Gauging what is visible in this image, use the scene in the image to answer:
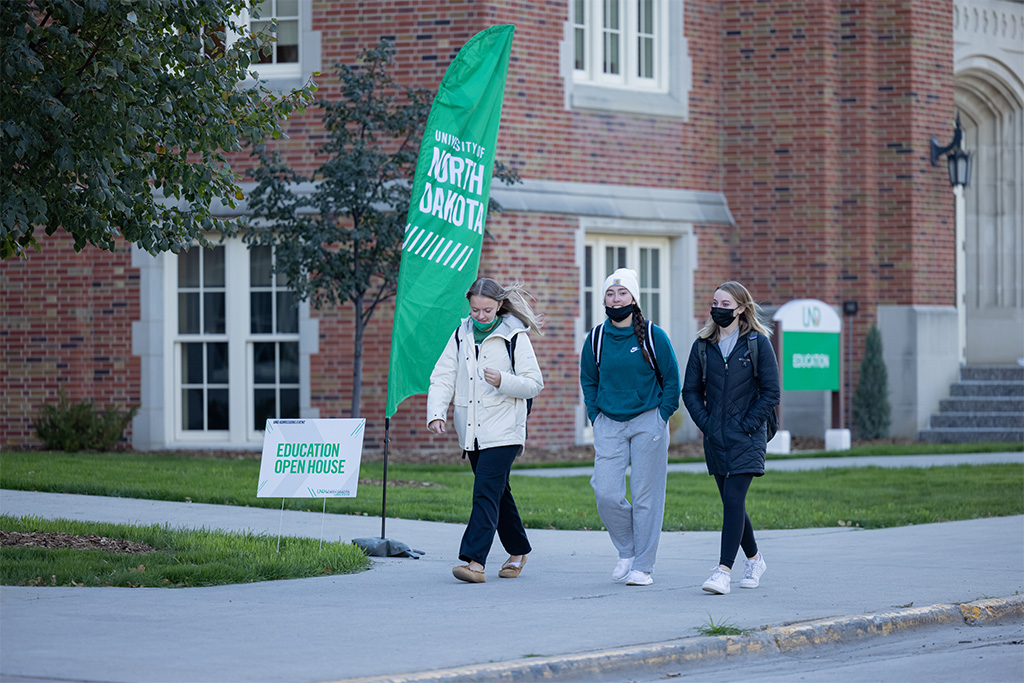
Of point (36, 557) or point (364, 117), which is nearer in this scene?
point (36, 557)

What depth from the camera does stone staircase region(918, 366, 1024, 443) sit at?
1912cm

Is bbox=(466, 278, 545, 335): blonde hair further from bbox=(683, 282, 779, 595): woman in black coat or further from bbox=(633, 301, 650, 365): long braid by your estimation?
bbox=(683, 282, 779, 595): woman in black coat

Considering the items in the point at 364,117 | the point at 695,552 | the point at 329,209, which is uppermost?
the point at 364,117

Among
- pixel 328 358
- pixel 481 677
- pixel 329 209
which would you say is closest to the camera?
pixel 481 677

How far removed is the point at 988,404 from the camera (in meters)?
19.5

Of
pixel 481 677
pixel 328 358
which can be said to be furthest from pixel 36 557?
pixel 328 358

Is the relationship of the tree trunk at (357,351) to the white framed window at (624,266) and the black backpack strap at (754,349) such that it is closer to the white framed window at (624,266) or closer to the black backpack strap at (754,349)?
the white framed window at (624,266)

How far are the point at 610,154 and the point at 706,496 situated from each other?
647 centimetres

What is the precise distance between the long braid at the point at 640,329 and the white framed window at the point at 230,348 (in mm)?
9256

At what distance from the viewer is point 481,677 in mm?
5535

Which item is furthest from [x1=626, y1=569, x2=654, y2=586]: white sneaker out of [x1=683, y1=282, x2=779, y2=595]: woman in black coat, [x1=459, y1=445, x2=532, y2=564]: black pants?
[x1=459, y1=445, x2=532, y2=564]: black pants

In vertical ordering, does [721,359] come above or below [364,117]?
below

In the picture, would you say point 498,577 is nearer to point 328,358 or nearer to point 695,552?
point 695,552

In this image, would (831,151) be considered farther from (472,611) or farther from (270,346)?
(472,611)
